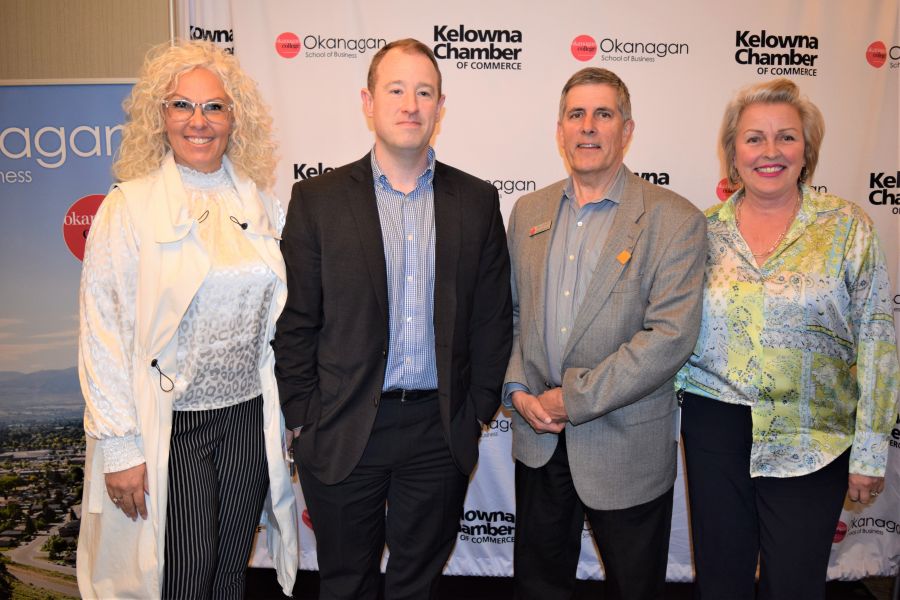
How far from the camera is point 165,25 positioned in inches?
124

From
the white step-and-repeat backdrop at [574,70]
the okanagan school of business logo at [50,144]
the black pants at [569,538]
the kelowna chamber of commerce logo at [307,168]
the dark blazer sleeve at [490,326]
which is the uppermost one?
the white step-and-repeat backdrop at [574,70]

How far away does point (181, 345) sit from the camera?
6.56ft

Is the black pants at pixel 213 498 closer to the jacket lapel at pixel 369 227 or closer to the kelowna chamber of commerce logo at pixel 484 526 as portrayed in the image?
the jacket lapel at pixel 369 227

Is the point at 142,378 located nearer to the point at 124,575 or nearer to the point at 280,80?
the point at 124,575

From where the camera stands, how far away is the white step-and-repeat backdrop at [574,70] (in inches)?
128

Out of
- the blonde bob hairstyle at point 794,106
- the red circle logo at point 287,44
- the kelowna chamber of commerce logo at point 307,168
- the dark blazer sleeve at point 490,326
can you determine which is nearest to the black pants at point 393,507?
the dark blazer sleeve at point 490,326

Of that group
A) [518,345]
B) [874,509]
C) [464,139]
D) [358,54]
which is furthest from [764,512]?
[358,54]

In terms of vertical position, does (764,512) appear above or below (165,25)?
below

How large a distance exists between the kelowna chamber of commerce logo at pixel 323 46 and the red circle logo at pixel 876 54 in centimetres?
249

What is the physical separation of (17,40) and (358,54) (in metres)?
1.63

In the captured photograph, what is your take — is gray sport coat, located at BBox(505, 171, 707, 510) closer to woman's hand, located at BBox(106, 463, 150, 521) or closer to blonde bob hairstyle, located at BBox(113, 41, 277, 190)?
blonde bob hairstyle, located at BBox(113, 41, 277, 190)

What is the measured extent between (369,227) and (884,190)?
9.24 feet

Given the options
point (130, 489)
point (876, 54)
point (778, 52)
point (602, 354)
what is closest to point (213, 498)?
point (130, 489)

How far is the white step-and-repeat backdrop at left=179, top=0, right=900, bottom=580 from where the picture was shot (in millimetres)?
3242
